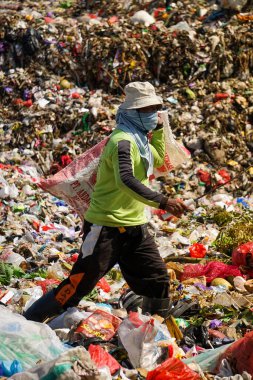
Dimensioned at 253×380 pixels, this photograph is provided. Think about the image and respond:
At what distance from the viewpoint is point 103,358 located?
3.59 metres

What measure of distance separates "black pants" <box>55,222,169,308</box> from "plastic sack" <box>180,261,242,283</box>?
1.56 m

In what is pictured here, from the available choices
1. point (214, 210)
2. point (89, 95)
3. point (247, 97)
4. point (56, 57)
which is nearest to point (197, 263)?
point (214, 210)

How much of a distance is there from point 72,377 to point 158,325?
118cm

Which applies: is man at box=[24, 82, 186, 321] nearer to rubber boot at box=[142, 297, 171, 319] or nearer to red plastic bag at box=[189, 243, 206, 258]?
rubber boot at box=[142, 297, 171, 319]

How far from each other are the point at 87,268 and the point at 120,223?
1.07 feet

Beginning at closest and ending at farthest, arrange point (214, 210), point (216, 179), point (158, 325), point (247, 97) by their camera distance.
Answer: point (158, 325), point (214, 210), point (216, 179), point (247, 97)

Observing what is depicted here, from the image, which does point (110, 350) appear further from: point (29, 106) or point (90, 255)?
point (29, 106)

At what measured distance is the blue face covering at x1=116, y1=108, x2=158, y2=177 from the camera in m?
4.22

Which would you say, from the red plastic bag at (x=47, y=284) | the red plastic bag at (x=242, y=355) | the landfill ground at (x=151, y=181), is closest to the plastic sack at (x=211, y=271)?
the landfill ground at (x=151, y=181)

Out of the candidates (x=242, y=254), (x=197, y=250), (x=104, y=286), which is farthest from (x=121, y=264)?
(x=197, y=250)

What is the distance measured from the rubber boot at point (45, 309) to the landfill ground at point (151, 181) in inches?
4.4

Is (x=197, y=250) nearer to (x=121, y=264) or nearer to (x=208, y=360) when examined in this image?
(x=121, y=264)

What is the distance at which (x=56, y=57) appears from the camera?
12.1 meters

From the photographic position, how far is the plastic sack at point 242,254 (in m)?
6.03
